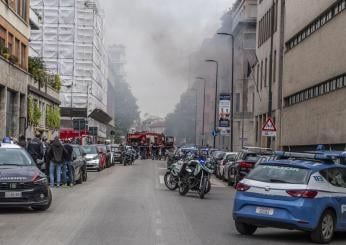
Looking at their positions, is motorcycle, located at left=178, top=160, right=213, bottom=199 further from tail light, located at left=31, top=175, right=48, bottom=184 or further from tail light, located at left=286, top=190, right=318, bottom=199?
tail light, located at left=286, top=190, right=318, bottom=199

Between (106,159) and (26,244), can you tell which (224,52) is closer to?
(106,159)

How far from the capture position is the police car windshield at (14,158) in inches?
671

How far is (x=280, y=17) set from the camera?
52.8 metres

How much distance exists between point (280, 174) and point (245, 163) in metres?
15.0

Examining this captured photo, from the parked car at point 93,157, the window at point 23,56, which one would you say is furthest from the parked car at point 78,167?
the window at point 23,56

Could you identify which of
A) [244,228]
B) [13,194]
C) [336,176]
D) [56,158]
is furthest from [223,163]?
[336,176]

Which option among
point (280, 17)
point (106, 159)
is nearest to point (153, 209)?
point (106, 159)

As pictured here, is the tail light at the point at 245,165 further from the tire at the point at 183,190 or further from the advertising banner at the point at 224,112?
the advertising banner at the point at 224,112

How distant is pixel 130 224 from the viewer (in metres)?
14.2

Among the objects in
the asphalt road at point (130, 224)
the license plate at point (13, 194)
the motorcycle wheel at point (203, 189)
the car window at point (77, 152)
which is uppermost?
the car window at point (77, 152)

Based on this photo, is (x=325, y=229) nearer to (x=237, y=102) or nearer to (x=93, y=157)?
(x=93, y=157)

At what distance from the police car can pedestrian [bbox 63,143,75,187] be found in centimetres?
1298

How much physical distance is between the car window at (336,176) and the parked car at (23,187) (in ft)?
21.1

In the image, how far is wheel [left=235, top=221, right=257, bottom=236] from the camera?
1336 cm
